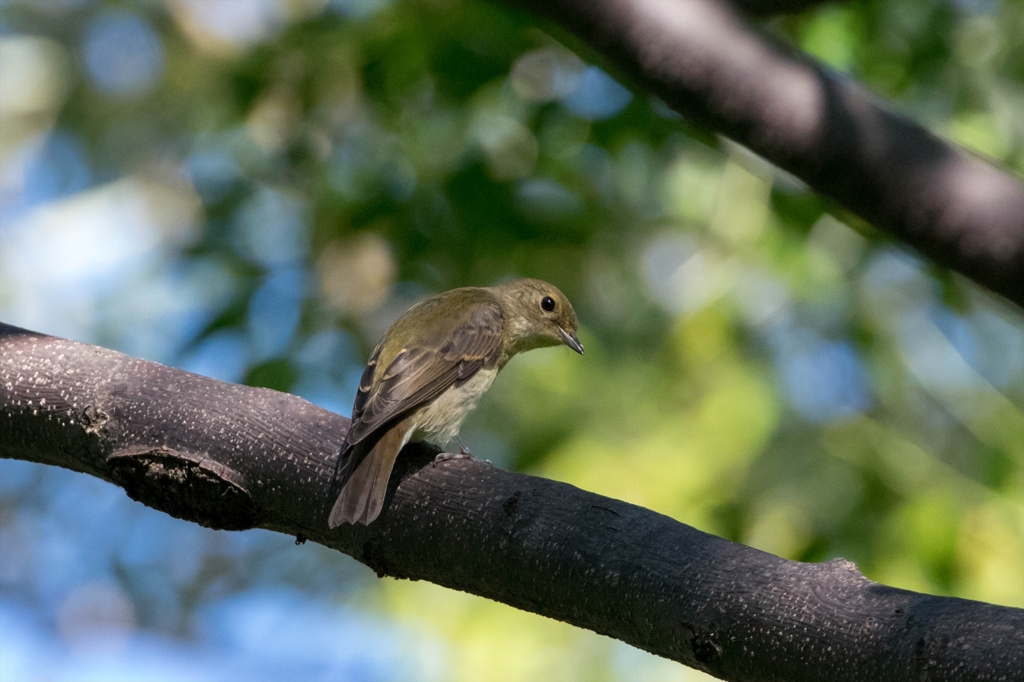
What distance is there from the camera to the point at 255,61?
4.64m

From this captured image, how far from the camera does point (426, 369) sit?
4020 millimetres

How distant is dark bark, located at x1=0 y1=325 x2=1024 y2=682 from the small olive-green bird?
0.10 m

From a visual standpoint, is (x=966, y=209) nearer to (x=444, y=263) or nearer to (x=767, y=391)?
(x=767, y=391)

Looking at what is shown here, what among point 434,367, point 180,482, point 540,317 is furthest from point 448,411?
point 180,482

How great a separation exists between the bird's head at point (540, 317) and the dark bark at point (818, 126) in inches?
80.6

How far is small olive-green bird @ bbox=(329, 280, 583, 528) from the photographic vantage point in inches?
114

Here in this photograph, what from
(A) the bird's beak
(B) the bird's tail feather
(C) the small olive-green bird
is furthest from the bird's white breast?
(B) the bird's tail feather

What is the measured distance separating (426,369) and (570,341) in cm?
126

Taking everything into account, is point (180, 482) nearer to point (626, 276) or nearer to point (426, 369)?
point (426, 369)

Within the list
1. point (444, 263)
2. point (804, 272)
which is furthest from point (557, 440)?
point (804, 272)

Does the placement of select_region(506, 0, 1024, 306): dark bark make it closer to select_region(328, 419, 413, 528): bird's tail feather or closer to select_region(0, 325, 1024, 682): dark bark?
select_region(0, 325, 1024, 682): dark bark

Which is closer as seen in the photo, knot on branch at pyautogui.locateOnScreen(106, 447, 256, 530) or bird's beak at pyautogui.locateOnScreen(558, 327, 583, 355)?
knot on branch at pyautogui.locateOnScreen(106, 447, 256, 530)

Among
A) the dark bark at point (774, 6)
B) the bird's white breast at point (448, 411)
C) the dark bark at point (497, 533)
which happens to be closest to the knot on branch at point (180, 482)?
the dark bark at point (497, 533)

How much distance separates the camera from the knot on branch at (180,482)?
271 centimetres
